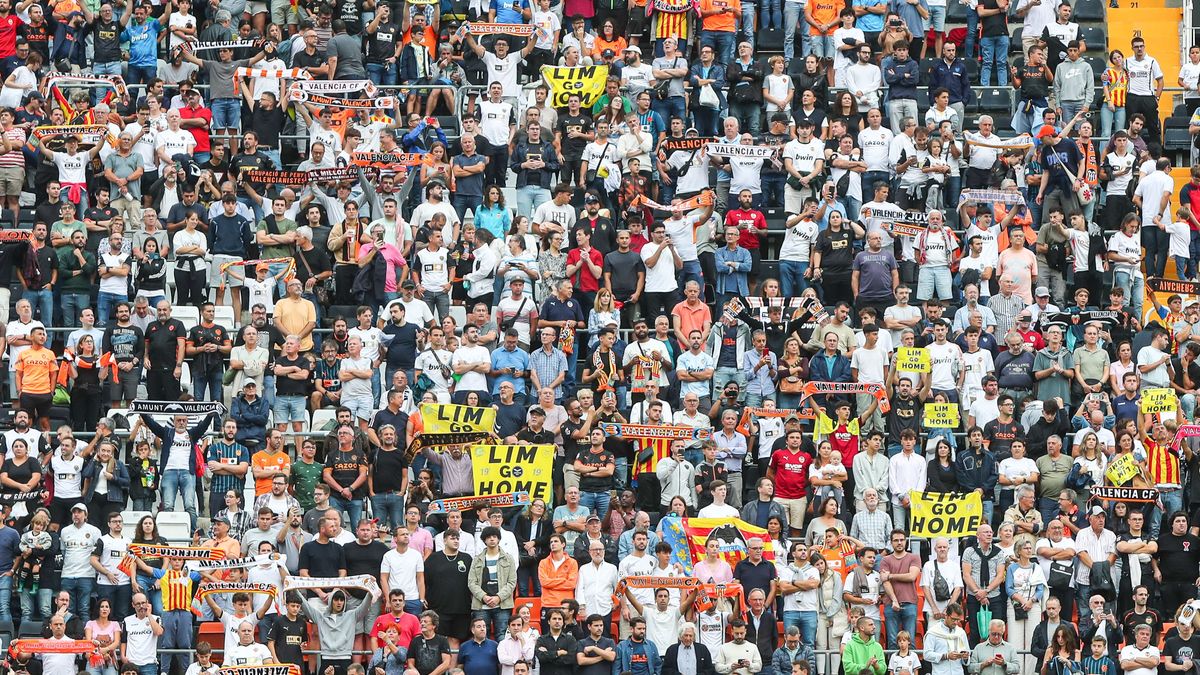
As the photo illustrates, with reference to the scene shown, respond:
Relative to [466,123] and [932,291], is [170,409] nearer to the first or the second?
[466,123]

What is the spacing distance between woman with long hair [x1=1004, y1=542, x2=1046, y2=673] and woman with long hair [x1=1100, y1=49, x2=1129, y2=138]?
8.64m

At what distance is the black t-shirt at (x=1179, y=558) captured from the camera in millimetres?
26453

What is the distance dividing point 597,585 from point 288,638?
119 inches

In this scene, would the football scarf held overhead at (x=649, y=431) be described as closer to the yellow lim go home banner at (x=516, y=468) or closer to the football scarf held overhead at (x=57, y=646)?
the yellow lim go home banner at (x=516, y=468)

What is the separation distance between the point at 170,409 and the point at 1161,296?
1146cm

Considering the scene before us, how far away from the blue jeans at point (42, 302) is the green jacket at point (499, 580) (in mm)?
6541

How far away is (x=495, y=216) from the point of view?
101 feet

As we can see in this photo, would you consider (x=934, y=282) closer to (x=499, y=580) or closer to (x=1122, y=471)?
(x=1122, y=471)

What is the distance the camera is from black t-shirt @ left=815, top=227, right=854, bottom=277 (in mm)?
30281

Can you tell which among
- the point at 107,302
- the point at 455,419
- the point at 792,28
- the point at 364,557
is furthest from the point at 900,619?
the point at 792,28

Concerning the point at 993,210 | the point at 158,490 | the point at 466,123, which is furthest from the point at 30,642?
the point at 993,210

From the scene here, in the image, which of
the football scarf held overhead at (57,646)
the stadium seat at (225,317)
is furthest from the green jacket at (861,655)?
the stadium seat at (225,317)

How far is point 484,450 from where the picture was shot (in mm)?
27000


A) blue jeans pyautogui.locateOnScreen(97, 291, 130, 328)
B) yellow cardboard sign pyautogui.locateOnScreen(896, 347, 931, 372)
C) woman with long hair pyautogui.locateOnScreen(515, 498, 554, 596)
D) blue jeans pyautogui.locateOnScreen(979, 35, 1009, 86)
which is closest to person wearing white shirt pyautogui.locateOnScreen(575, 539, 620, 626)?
woman with long hair pyautogui.locateOnScreen(515, 498, 554, 596)
